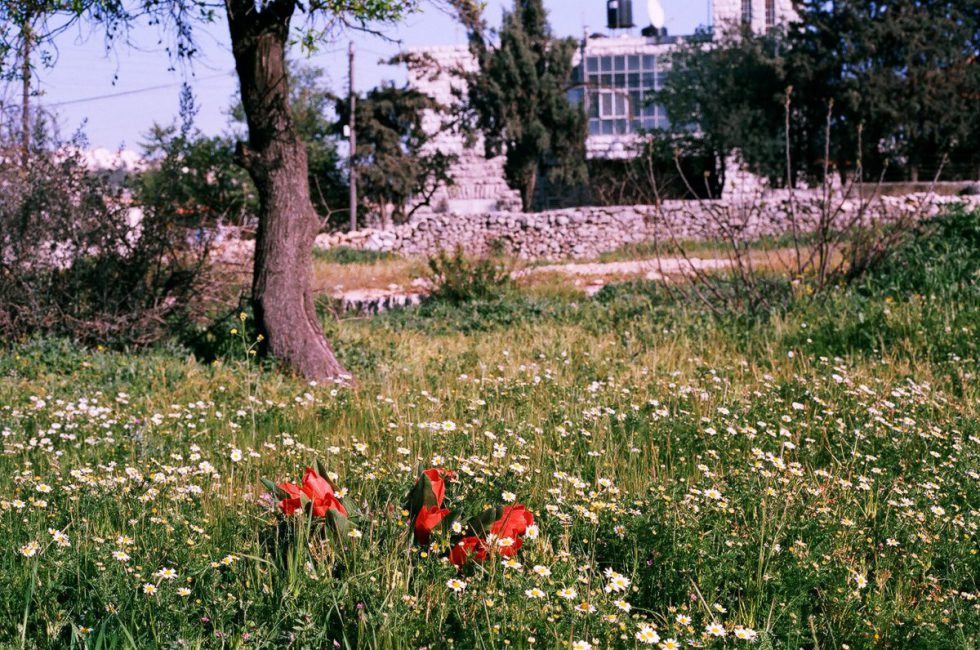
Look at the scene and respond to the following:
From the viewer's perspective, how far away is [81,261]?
25.2ft

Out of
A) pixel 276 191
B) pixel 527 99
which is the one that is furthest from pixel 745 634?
pixel 527 99

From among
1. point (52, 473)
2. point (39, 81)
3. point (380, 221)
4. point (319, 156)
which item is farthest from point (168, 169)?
point (319, 156)

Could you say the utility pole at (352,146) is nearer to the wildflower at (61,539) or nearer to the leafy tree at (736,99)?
the leafy tree at (736,99)

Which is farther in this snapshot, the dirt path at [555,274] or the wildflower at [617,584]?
the dirt path at [555,274]

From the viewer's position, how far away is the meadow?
2324mm

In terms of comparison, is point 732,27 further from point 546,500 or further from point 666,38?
point 546,500

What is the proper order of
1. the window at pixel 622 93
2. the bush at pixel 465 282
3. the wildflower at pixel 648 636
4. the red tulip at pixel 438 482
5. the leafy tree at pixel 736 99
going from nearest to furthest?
the wildflower at pixel 648 636 → the red tulip at pixel 438 482 → the bush at pixel 465 282 → the leafy tree at pixel 736 99 → the window at pixel 622 93

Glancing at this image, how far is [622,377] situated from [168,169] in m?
4.85

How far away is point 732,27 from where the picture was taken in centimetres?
3203

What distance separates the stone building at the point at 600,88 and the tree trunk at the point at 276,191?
26730mm

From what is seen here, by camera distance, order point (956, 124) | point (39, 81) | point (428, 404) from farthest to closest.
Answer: point (956, 124) < point (39, 81) < point (428, 404)

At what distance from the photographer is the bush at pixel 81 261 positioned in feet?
24.5

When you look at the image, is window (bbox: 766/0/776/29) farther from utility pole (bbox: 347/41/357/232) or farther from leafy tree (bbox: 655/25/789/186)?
utility pole (bbox: 347/41/357/232)

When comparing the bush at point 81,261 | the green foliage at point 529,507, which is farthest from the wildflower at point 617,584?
the bush at point 81,261
